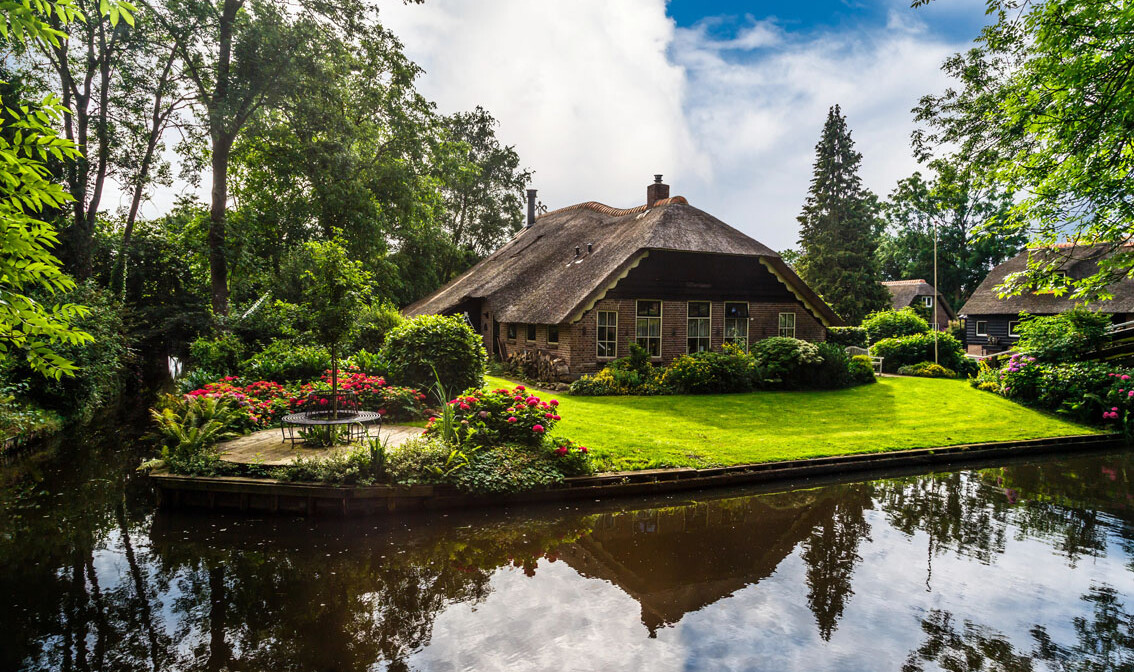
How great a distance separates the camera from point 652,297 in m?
18.7

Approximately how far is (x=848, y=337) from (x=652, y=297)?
11.7 m

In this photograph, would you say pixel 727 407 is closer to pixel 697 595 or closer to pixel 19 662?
pixel 697 595

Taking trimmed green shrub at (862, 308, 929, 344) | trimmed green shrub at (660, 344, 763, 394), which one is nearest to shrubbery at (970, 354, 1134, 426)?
trimmed green shrub at (660, 344, 763, 394)

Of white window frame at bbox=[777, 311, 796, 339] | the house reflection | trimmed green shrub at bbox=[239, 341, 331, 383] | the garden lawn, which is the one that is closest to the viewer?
the house reflection

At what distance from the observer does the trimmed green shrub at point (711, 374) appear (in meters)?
16.9

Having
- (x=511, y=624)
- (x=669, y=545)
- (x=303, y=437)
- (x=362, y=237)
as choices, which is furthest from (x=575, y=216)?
(x=511, y=624)

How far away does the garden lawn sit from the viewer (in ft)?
34.6

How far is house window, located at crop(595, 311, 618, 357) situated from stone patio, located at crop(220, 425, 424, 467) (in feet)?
27.9

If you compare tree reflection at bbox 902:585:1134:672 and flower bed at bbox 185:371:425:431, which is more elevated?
flower bed at bbox 185:371:425:431

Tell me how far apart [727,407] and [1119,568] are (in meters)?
8.38

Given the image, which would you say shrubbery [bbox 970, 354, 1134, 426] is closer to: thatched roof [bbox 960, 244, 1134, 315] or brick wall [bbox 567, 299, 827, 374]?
brick wall [bbox 567, 299, 827, 374]

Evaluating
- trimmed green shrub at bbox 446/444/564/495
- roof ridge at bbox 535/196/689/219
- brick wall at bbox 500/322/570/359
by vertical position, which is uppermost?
roof ridge at bbox 535/196/689/219

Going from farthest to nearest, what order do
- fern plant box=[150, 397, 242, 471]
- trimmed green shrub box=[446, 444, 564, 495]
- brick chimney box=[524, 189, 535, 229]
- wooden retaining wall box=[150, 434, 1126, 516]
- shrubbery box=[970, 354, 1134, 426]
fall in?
brick chimney box=[524, 189, 535, 229] < shrubbery box=[970, 354, 1134, 426] < fern plant box=[150, 397, 242, 471] < trimmed green shrub box=[446, 444, 564, 495] < wooden retaining wall box=[150, 434, 1126, 516]

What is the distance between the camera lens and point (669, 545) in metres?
7.29
